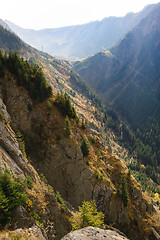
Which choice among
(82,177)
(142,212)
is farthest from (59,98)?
(142,212)

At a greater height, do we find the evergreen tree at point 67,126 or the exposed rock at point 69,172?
the evergreen tree at point 67,126

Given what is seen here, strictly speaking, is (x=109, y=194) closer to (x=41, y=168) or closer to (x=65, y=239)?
(x=41, y=168)

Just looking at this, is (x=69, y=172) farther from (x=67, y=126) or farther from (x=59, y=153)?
(x=67, y=126)

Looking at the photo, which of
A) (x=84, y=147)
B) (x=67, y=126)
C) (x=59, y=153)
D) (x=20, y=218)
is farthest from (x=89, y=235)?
(x=67, y=126)

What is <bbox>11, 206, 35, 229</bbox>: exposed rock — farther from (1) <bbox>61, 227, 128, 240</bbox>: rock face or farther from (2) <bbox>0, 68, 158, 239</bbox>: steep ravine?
(2) <bbox>0, 68, 158, 239</bbox>: steep ravine

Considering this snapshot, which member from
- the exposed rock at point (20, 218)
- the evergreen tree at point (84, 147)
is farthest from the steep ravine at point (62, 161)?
the exposed rock at point (20, 218)

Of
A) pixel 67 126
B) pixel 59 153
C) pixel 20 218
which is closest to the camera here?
pixel 20 218

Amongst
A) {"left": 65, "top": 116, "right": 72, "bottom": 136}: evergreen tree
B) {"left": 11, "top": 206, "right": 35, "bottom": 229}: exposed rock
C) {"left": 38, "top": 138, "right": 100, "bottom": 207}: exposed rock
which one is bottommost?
{"left": 38, "top": 138, "right": 100, "bottom": 207}: exposed rock

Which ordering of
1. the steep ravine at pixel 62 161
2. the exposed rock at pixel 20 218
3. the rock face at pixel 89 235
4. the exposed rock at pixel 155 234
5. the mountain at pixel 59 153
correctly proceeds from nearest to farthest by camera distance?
the exposed rock at pixel 20 218 → the rock face at pixel 89 235 → the mountain at pixel 59 153 → the steep ravine at pixel 62 161 → the exposed rock at pixel 155 234

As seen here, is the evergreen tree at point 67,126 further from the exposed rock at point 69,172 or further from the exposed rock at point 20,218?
the exposed rock at point 20,218

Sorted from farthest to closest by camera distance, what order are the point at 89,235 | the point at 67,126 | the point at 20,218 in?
the point at 67,126 < the point at 89,235 < the point at 20,218

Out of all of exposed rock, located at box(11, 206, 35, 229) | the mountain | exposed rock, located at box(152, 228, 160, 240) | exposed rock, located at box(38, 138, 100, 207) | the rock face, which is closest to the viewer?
exposed rock, located at box(11, 206, 35, 229)

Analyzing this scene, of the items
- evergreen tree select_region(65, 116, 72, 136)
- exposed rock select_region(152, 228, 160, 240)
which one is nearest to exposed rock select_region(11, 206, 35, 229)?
evergreen tree select_region(65, 116, 72, 136)

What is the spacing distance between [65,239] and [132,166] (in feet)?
361
